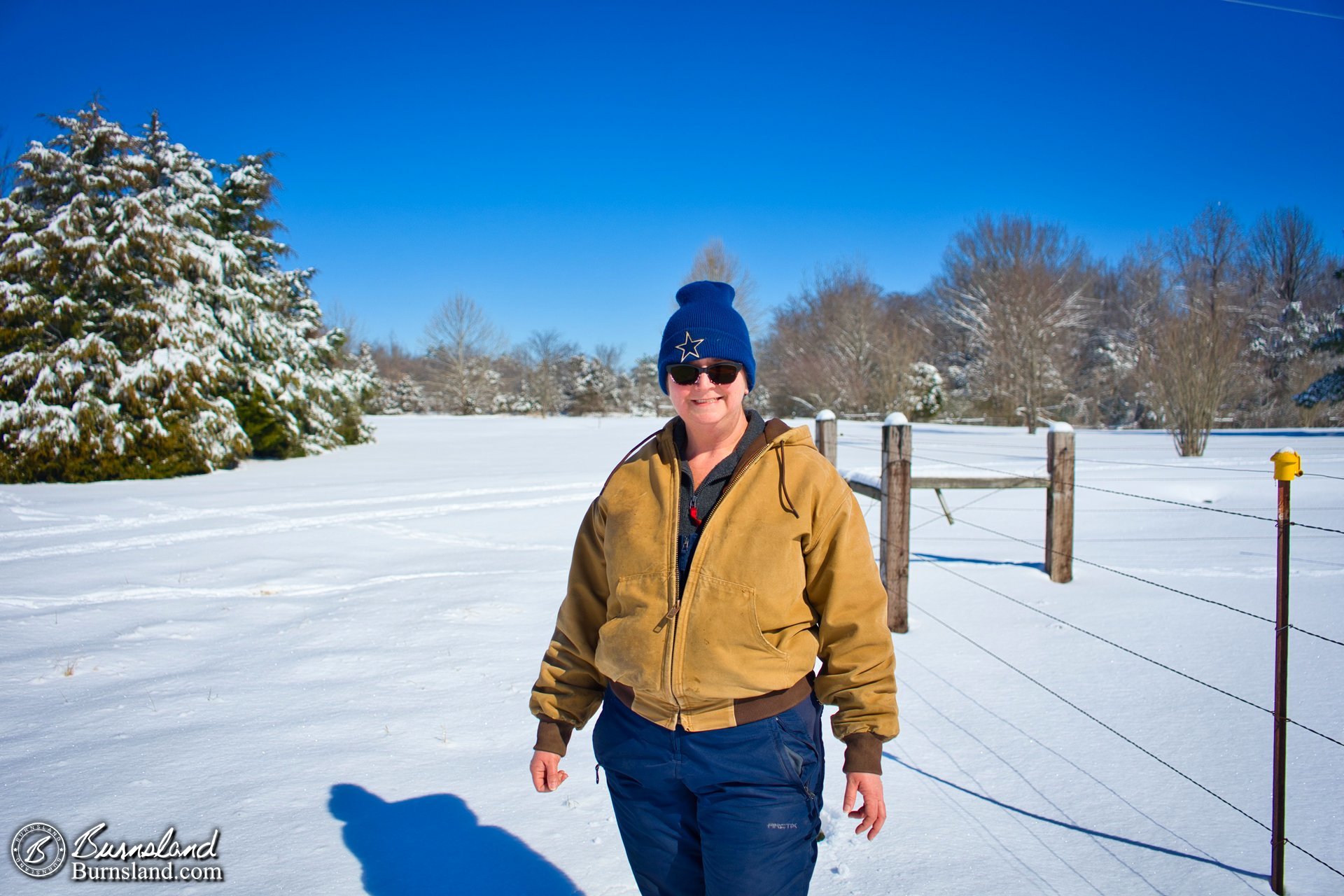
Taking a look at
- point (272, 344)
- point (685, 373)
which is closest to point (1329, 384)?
point (685, 373)

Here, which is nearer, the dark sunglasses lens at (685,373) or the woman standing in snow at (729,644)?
the woman standing in snow at (729,644)

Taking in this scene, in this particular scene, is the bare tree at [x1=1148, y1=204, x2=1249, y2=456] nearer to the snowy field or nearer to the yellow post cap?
the snowy field

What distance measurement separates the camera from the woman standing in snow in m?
1.54

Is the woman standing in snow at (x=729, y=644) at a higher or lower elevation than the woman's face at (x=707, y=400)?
lower

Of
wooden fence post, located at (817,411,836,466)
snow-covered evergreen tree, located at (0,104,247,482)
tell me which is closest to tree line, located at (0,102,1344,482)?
snow-covered evergreen tree, located at (0,104,247,482)

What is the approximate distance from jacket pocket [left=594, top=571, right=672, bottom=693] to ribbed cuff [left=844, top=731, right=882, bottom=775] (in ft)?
1.46

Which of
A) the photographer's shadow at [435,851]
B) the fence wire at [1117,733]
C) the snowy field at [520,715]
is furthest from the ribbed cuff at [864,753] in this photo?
the fence wire at [1117,733]

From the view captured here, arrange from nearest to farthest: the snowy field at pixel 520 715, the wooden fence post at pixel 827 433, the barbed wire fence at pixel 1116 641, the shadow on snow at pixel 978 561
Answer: the snowy field at pixel 520 715
the barbed wire fence at pixel 1116 641
the shadow on snow at pixel 978 561
the wooden fence post at pixel 827 433

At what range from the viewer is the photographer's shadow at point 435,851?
2.35 metres

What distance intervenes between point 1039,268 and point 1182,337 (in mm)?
17622

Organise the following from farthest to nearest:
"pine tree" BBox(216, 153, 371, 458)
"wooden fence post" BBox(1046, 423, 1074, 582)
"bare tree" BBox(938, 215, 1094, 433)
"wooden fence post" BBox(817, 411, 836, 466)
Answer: "bare tree" BBox(938, 215, 1094, 433)
"pine tree" BBox(216, 153, 371, 458)
"wooden fence post" BBox(817, 411, 836, 466)
"wooden fence post" BBox(1046, 423, 1074, 582)

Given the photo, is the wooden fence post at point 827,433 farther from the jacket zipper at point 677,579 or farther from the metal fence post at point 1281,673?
the jacket zipper at point 677,579

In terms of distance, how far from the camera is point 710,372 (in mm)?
1723

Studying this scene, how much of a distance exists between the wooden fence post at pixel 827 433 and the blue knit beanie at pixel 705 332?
16.6ft
